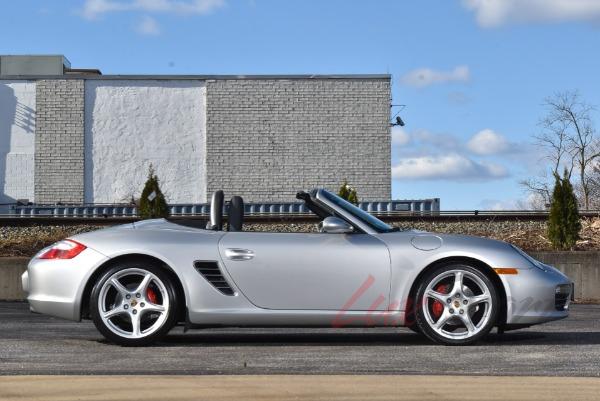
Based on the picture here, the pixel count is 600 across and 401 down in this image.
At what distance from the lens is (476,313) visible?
789 cm

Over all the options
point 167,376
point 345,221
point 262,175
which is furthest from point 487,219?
point 262,175

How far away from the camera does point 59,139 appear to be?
5566 centimetres

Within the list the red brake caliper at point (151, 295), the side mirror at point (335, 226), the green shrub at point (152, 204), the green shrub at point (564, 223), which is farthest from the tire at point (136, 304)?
the green shrub at point (152, 204)

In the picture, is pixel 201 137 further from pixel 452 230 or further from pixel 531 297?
pixel 531 297

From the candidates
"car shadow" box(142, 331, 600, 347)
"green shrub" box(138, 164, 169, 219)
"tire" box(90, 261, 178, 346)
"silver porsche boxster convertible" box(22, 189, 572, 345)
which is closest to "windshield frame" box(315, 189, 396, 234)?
"silver porsche boxster convertible" box(22, 189, 572, 345)

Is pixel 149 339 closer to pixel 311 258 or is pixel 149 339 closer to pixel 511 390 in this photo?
pixel 311 258

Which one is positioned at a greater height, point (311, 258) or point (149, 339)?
point (311, 258)

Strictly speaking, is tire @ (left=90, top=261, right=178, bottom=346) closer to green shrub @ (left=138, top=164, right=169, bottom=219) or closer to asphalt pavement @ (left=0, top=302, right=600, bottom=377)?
asphalt pavement @ (left=0, top=302, right=600, bottom=377)

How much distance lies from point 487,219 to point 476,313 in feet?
69.0

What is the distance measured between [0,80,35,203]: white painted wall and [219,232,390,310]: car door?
49142 mm

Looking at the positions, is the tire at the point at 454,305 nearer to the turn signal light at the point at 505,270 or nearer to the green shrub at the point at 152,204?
the turn signal light at the point at 505,270

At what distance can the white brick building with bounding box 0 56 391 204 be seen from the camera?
182 feet

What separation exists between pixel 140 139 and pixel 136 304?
48397mm

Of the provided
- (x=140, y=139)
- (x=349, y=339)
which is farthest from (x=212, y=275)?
(x=140, y=139)
